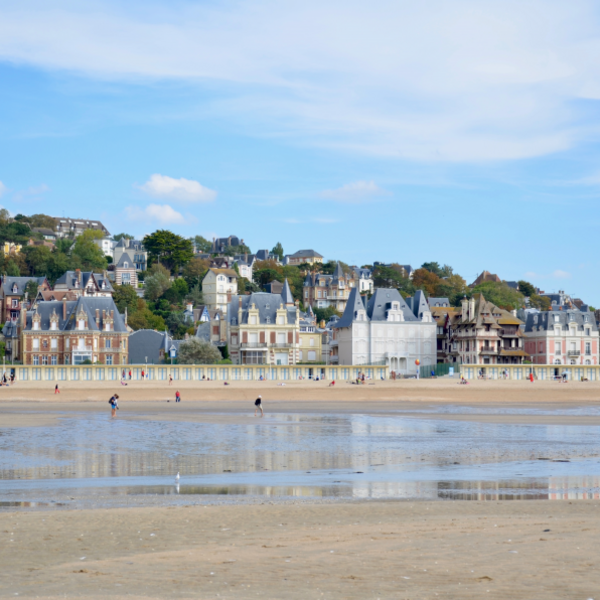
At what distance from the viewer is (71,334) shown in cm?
7512

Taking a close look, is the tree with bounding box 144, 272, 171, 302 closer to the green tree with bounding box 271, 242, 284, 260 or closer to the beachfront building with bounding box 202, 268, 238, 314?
the beachfront building with bounding box 202, 268, 238, 314

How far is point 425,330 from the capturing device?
274ft

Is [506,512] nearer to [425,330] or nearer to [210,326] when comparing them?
[425,330]

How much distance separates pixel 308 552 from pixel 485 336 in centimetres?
7530

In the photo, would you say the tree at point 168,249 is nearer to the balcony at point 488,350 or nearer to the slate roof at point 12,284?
the slate roof at point 12,284

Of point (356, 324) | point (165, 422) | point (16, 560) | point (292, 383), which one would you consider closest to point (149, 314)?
point (356, 324)

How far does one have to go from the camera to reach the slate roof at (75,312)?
2987 inches

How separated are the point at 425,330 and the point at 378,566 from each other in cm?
7504

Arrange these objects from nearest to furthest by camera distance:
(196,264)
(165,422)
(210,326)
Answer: (165,422) < (210,326) < (196,264)

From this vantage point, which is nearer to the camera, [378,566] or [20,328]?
[378,566]

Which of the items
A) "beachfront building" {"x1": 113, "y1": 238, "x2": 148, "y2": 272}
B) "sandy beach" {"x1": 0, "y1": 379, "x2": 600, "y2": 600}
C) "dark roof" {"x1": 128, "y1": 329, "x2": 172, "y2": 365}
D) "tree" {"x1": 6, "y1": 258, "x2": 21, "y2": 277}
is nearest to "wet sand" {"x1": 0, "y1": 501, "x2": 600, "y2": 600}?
"sandy beach" {"x1": 0, "y1": 379, "x2": 600, "y2": 600}

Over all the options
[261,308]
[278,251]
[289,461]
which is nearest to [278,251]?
[278,251]

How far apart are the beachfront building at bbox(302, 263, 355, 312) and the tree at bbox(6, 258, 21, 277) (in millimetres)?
47617

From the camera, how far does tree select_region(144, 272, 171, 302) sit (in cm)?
11581
